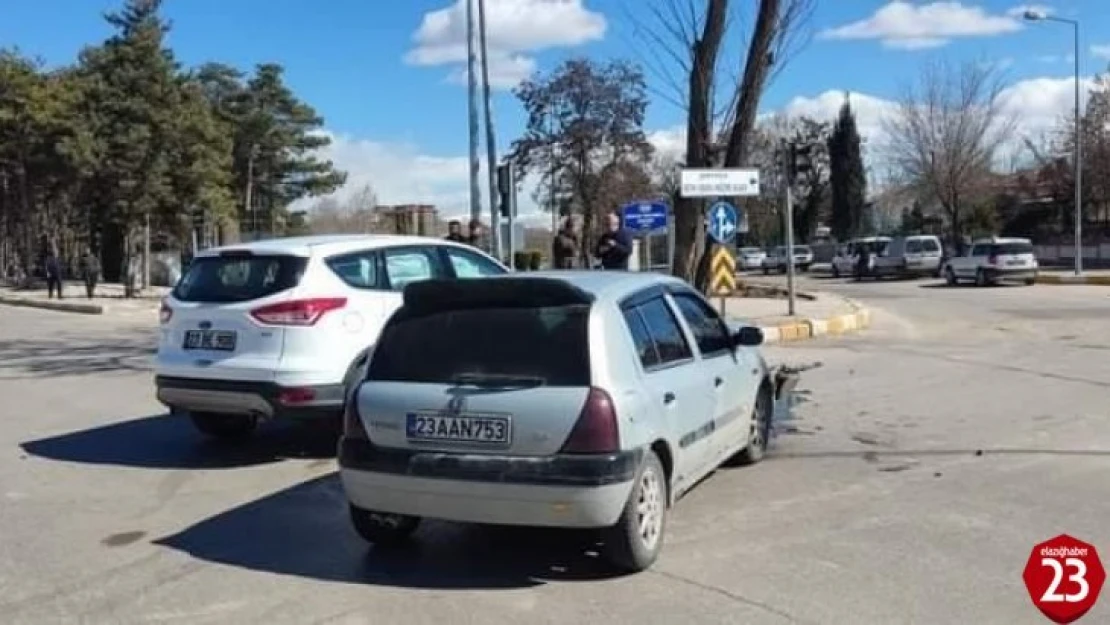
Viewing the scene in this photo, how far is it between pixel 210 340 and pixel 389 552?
3.32 meters

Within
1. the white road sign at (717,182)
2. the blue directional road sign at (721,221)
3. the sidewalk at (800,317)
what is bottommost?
the sidewalk at (800,317)

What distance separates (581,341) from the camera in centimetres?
554

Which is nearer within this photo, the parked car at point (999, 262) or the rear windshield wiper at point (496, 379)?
the rear windshield wiper at point (496, 379)

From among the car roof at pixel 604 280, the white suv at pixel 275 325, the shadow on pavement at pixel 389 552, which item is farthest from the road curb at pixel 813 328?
the shadow on pavement at pixel 389 552

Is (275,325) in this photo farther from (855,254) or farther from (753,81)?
(855,254)

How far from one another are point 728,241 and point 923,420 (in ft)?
30.5

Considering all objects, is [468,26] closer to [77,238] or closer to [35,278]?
[35,278]

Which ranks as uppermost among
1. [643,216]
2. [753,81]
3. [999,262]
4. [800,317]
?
[753,81]

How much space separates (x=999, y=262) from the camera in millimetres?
35969

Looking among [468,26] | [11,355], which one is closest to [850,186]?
[468,26]

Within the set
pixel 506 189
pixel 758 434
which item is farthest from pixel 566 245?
pixel 758 434

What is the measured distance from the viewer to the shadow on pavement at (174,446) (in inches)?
351

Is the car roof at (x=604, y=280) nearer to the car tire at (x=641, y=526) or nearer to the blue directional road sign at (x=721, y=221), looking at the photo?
the car tire at (x=641, y=526)

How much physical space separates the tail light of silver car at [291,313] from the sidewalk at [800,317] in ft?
35.5
